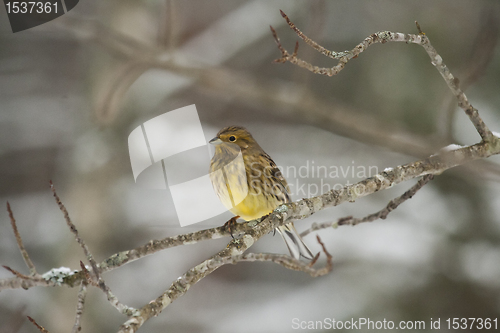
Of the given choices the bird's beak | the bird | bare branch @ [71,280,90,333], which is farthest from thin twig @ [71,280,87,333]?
the bird's beak

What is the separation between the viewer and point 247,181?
3.02m

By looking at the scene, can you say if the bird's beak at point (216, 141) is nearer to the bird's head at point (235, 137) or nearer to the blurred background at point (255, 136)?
the bird's head at point (235, 137)

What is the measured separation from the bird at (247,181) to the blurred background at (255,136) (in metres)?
1.59

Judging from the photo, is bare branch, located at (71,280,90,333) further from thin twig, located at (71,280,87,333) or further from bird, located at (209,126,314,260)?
bird, located at (209,126,314,260)

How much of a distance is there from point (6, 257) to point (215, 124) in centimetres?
342

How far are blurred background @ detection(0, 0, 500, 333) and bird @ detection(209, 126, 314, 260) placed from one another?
1.59 meters

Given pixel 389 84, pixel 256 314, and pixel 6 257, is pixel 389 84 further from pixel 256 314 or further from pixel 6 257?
pixel 6 257

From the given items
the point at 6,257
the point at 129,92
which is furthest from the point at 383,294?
the point at 6,257

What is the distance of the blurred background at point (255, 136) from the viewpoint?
5.03m

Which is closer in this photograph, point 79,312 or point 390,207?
point 79,312

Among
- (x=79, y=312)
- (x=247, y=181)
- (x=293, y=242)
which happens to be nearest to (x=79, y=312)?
(x=79, y=312)

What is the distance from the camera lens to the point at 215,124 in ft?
17.4

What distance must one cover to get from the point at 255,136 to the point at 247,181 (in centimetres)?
247

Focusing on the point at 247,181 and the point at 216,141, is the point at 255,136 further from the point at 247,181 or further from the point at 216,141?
the point at 247,181
